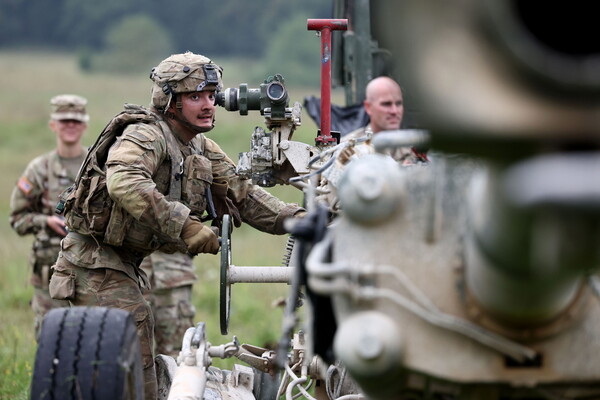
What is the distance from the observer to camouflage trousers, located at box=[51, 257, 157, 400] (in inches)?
294

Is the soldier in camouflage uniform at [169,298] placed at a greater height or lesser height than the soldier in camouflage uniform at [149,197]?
lesser

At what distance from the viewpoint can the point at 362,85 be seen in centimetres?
1277

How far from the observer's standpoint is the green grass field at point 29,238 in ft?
34.5

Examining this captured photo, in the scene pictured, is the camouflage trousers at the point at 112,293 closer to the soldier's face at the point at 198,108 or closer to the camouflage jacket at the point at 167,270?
the soldier's face at the point at 198,108

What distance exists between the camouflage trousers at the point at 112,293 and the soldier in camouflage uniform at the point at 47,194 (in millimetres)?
2505

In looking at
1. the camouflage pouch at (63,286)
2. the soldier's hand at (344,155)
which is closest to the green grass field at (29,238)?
the camouflage pouch at (63,286)

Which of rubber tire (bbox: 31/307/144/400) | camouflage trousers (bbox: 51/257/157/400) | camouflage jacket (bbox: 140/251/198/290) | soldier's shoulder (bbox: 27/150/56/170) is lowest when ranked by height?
rubber tire (bbox: 31/307/144/400)

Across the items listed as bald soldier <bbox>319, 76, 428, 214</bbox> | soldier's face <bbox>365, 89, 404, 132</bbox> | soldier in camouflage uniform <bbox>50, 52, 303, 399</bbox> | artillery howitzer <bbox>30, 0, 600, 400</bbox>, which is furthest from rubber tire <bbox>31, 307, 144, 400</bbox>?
soldier's face <bbox>365, 89, 404, 132</bbox>

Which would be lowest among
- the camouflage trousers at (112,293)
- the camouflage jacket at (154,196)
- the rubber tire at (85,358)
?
the rubber tire at (85,358)

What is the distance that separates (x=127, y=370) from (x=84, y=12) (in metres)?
51.9

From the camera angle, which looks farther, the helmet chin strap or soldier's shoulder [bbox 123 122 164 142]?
the helmet chin strap

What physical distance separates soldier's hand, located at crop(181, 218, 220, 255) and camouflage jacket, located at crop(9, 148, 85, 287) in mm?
3788

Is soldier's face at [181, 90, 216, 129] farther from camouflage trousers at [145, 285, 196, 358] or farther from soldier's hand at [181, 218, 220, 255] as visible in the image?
camouflage trousers at [145, 285, 196, 358]

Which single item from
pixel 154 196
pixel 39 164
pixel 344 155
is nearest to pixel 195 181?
pixel 154 196
